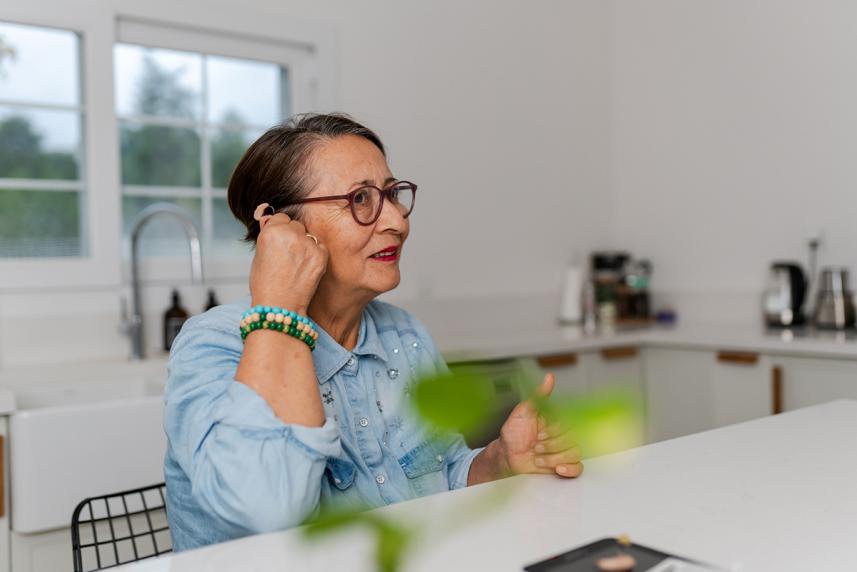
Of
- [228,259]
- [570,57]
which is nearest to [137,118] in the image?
[228,259]

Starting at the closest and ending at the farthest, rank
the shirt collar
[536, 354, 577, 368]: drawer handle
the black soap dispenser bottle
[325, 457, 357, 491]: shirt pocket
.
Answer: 1. [325, 457, 357, 491]: shirt pocket
2. the shirt collar
3. the black soap dispenser bottle
4. [536, 354, 577, 368]: drawer handle

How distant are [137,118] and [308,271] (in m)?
1.84

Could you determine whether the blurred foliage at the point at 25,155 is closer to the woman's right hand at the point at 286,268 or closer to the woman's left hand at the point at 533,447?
the woman's right hand at the point at 286,268

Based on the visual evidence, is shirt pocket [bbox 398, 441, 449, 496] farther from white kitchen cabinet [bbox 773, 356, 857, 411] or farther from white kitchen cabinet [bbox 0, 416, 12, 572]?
white kitchen cabinet [bbox 773, 356, 857, 411]

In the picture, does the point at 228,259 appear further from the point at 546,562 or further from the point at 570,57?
the point at 546,562

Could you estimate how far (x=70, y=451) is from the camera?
6.42 feet

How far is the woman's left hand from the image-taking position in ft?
3.56

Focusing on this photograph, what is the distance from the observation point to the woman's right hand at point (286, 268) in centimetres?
111

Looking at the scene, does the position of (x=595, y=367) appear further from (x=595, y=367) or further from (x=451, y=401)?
(x=451, y=401)

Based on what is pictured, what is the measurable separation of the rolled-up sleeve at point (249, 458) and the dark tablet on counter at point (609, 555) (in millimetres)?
330

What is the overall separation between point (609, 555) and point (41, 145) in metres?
2.38

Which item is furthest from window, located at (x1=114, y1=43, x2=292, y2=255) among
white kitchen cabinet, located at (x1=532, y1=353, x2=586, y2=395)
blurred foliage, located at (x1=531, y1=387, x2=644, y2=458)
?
blurred foliage, located at (x1=531, y1=387, x2=644, y2=458)

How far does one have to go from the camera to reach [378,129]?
3.24 metres

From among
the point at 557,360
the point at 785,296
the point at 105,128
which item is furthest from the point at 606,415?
the point at 785,296
